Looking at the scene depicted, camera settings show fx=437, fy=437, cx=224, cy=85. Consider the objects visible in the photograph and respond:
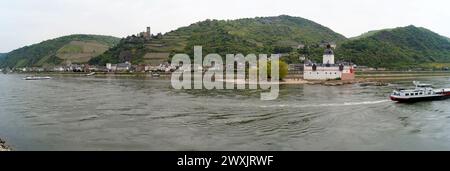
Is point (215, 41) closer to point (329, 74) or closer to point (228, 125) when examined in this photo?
point (329, 74)

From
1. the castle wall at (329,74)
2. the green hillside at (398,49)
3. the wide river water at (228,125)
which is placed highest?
the green hillside at (398,49)

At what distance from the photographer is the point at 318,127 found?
19.4 metres

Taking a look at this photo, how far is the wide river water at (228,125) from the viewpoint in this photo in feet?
52.0

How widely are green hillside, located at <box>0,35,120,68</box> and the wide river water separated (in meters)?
113

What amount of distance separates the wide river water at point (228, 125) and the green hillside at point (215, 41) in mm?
73065

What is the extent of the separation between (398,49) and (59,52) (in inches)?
4184

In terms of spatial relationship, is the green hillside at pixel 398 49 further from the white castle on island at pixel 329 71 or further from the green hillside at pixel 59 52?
the green hillside at pixel 59 52

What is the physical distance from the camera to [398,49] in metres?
104

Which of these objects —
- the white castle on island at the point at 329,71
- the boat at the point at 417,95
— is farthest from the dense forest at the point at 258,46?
the boat at the point at 417,95

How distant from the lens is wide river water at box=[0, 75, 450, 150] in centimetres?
1584
